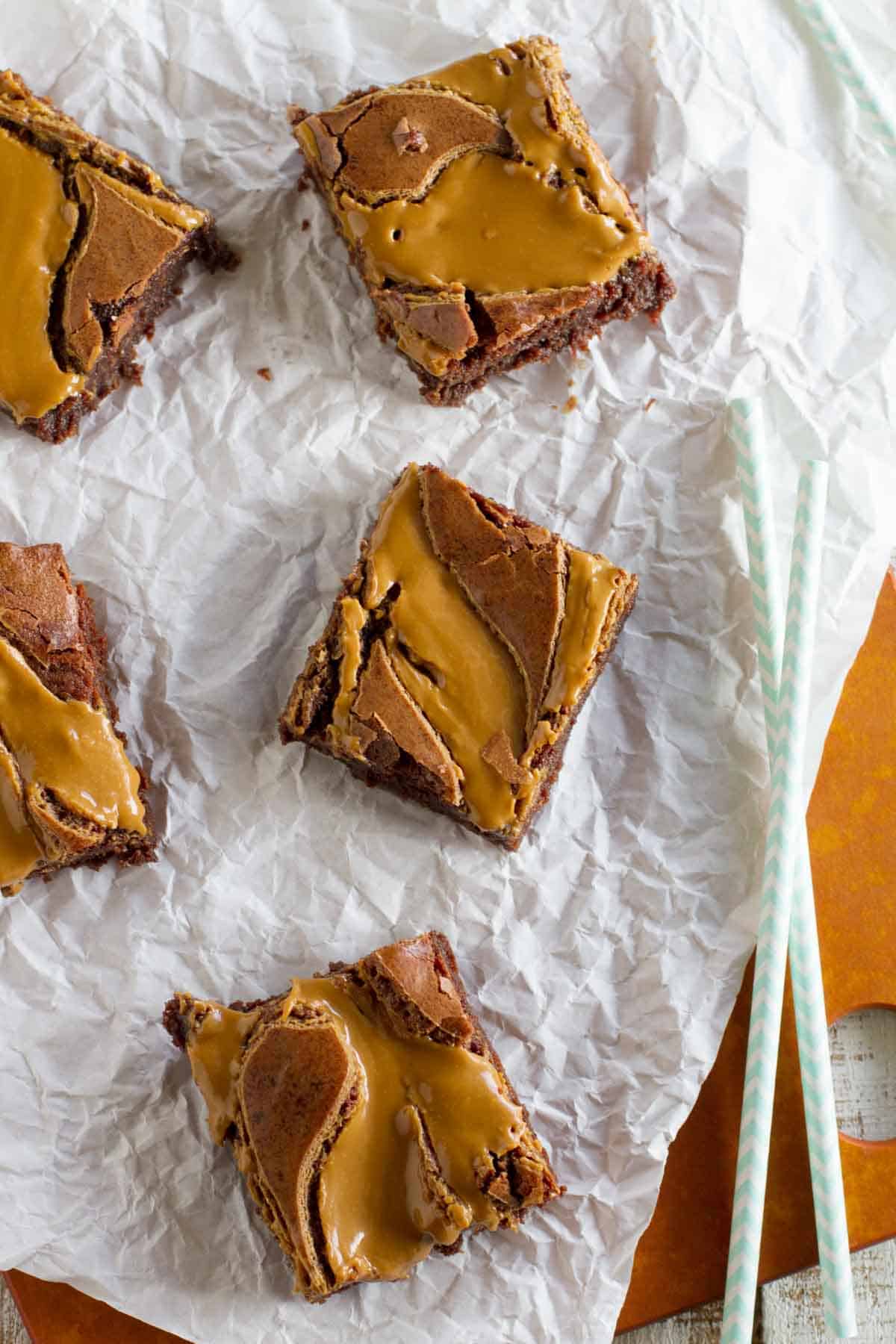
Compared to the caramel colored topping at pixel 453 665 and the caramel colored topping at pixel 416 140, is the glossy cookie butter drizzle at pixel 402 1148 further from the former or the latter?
the caramel colored topping at pixel 416 140

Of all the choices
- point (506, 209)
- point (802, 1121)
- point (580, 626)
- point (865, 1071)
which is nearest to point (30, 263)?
point (506, 209)

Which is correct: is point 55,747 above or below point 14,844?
above

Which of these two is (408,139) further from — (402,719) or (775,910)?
(775,910)

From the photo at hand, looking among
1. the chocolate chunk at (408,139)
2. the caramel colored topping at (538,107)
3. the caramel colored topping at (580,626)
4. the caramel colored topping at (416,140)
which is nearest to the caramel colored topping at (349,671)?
the caramel colored topping at (580,626)

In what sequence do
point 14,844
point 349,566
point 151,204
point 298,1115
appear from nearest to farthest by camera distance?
1. point 298,1115
2. point 14,844
3. point 151,204
4. point 349,566

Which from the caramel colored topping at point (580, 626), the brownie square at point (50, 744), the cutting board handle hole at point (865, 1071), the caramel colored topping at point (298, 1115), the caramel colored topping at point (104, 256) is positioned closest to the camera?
the caramel colored topping at point (298, 1115)

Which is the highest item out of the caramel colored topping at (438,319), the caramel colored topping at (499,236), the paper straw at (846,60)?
the paper straw at (846,60)

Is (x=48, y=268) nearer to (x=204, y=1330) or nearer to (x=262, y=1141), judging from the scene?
(x=262, y=1141)
